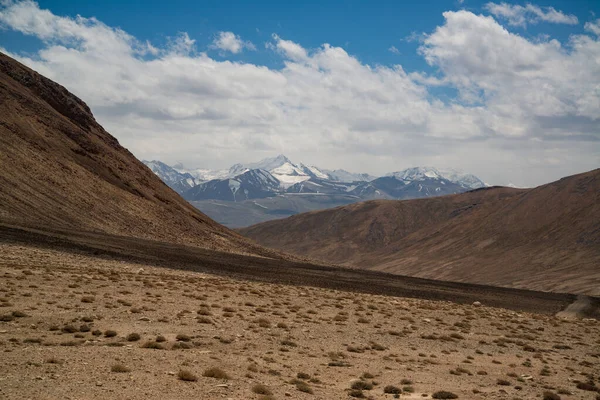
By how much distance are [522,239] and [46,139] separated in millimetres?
120803

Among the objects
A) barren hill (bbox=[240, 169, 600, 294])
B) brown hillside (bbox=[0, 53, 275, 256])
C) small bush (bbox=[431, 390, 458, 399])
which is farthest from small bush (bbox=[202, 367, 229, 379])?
barren hill (bbox=[240, 169, 600, 294])

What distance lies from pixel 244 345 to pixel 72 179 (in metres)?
65.2

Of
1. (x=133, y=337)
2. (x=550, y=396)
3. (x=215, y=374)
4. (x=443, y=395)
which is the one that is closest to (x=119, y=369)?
(x=215, y=374)

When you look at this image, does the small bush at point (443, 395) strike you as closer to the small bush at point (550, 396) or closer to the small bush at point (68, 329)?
the small bush at point (550, 396)

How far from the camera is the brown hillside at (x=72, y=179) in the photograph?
6850cm

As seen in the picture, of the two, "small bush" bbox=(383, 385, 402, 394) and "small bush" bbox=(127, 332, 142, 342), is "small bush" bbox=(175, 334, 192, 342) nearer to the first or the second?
"small bush" bbox=(127, 332, 142, 342)

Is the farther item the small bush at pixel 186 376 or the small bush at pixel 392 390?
the small bush at pixel 392 390

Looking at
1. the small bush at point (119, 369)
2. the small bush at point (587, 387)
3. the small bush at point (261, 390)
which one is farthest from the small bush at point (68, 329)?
the small bush at point (587, 387)

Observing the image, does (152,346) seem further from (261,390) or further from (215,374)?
(261,390)

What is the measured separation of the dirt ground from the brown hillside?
30401mm

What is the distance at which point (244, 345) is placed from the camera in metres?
22.2

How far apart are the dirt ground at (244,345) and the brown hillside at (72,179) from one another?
3040 centimetres

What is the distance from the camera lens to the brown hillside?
6850 cm

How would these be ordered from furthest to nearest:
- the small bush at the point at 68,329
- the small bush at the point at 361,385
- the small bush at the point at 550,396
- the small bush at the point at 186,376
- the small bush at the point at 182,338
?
the small bush at the point at 182,338 → the small bush at the point at 68,329 → the small bush at the point at 550,396 → the small bush at the point at 361,385 → the small bush at the point at 186,376
